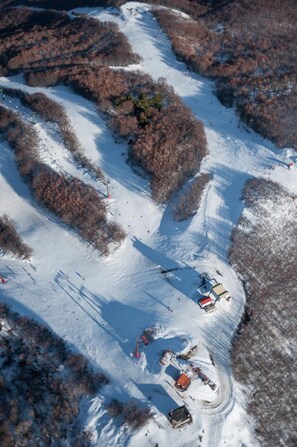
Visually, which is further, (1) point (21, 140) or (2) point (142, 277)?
(1) point (21, 140)

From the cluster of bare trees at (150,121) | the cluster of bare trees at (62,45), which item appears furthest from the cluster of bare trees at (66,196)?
the cluster of bare trees at (62,45)

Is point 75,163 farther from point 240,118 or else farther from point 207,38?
point 207,38

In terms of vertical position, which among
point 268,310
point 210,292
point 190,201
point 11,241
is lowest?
point 11,241

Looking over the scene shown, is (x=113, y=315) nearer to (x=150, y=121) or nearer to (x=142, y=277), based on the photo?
(x=142, y=277)

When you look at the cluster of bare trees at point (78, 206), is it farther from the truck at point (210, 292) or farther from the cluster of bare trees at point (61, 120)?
the truck at point (210, 292)

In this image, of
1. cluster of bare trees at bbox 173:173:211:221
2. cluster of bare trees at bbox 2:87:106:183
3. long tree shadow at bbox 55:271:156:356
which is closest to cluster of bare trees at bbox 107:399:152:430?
long tree shadow at bbox 55:271:156:356

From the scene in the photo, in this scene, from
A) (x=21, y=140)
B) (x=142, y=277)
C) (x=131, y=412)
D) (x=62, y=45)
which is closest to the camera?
(x=131, y=412)

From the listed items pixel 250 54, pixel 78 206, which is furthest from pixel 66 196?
pixel 250 54
